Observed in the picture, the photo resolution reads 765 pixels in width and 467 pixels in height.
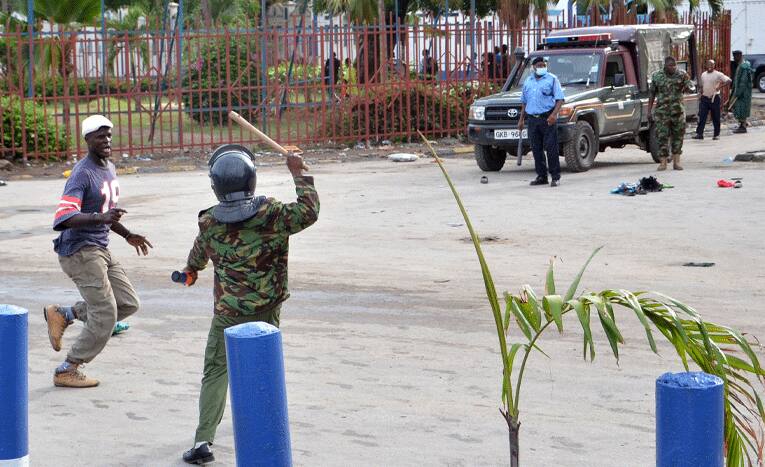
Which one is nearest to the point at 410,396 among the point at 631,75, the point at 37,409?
the point at 37,409

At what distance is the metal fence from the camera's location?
2061 centimetres

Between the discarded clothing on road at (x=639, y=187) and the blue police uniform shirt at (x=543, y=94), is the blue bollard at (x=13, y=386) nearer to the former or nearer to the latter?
the discarded clothing on road at (x=639, y=187)

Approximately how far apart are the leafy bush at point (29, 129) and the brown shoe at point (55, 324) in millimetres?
13345

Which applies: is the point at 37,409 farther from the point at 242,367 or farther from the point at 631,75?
the point at 631,75

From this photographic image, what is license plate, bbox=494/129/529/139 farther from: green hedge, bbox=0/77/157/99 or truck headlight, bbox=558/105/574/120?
green hedge, bbox=0/77/157/99

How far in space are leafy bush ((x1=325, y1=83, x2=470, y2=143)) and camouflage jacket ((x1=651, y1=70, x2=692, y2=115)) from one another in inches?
255

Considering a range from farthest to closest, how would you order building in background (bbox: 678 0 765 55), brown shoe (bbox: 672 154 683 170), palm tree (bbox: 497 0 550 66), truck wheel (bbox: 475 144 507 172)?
1. building in background (bbox: 678 0 765 55)
2. palm tree (bbox: 497 0 550 66)
3. truck wheel (bbox: 475 144 507 172)
4. brown shoe (bbox: 672 154 683 170)

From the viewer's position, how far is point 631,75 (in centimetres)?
1909

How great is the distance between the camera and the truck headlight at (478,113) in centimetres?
1844

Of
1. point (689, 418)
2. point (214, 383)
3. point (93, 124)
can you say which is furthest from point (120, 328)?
point (689, 418)

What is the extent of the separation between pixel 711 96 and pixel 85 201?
63.7 feet

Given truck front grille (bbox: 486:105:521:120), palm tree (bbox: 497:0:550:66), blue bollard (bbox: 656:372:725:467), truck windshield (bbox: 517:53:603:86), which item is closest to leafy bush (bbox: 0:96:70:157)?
truck front grille (bbox: 486:105:521:120)

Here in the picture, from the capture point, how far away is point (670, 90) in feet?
57.2

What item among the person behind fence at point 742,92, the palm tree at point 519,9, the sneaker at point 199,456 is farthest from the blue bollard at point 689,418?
the palm tree at point 519,9
